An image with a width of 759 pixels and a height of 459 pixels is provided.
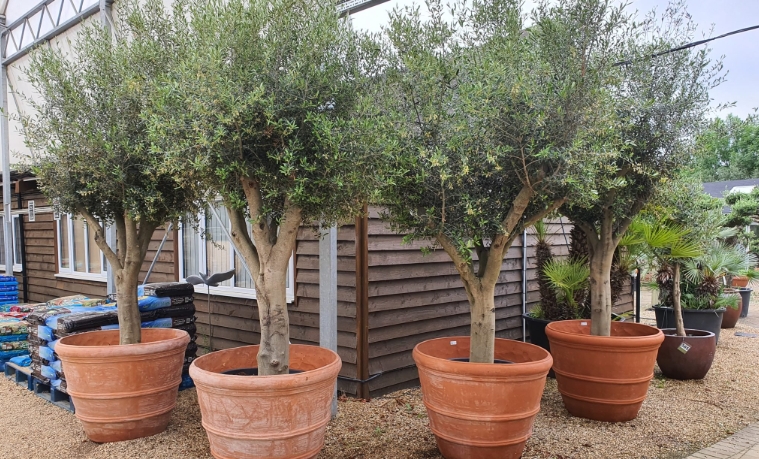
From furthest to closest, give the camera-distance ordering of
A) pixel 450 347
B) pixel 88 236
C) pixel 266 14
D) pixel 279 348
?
pixel 88 236
pixel 450 347
pixel 279 348
pixel 266 14

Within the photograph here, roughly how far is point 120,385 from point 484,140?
9.08ft

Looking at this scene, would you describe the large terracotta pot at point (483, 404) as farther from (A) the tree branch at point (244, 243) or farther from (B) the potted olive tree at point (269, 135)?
(A) the tree branch at point (244, 243)

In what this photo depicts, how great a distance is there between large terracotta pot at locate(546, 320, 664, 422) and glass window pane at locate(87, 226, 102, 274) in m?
7.08

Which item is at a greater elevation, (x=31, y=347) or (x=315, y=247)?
(x=315, y=247)

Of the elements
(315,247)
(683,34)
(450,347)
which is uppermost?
(683,34)

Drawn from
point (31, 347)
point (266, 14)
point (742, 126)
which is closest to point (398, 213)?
point (266, 14)

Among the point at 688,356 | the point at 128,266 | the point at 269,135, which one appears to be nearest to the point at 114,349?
the point at 128,266

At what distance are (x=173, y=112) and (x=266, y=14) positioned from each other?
0.72 metres

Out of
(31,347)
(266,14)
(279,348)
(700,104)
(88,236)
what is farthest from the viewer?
(88,236)

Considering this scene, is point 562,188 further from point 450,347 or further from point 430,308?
point 430,308

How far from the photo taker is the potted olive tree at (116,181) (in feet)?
11.6

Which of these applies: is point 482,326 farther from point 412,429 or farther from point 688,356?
point 688,356

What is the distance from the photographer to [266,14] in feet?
9.52

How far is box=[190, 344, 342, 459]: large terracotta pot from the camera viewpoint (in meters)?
2.77
